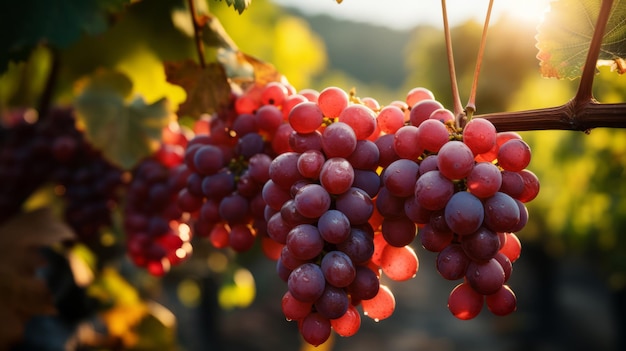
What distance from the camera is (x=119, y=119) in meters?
1.11

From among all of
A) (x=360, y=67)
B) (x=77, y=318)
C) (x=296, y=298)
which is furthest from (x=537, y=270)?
(x=360, y=67)

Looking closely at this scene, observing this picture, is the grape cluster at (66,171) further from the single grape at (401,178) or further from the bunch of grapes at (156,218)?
the single grape at (401,178)

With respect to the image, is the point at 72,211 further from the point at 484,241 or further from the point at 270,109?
the point at 484,241

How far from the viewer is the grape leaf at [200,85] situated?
0.87 m

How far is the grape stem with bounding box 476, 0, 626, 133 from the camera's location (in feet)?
1.86

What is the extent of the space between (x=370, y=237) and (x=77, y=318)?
126cm

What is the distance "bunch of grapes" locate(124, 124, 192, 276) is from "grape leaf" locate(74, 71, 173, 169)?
0.03 metres

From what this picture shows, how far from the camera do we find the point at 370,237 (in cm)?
63

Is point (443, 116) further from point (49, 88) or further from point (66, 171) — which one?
point (49, 88)

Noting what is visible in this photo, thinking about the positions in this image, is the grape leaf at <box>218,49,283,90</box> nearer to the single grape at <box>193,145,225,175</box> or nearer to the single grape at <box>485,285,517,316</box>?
the single grape at <box>193,145,225,175</box>

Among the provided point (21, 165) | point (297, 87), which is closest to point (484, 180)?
point (21, 165)

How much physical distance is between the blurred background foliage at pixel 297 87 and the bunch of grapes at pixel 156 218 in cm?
16

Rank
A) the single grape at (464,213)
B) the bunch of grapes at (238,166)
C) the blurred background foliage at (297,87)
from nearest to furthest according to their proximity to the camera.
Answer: the single grape at (464,213) → the bunch of grapes at (238,166) → the blurred background foliage at (297,87)

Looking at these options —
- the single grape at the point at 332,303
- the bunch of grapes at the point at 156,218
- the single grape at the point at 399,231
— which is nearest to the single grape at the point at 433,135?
the single grape at the point at 399,231
